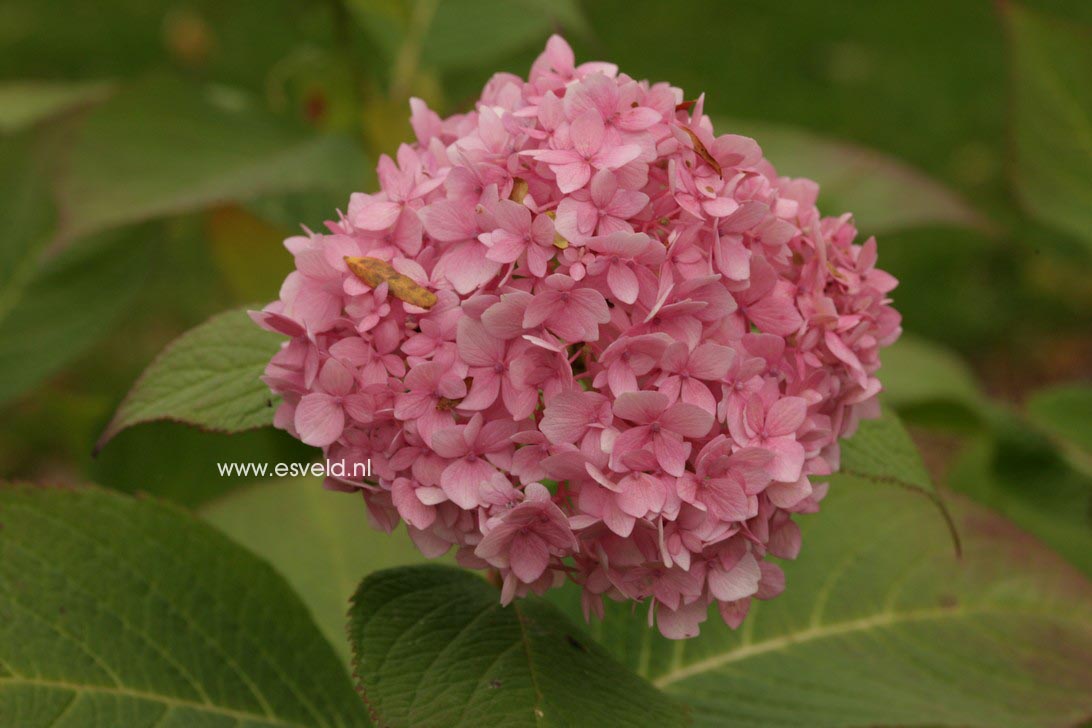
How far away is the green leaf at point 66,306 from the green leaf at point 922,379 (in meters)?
1.62

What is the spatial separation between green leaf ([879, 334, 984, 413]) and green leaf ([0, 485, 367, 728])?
1.42m

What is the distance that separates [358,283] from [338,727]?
75 centimetres

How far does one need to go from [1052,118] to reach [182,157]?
5.77ft

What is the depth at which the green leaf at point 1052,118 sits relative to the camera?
7.36 feet

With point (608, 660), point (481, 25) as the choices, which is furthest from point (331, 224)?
point (481, 25)

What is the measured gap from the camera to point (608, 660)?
1.29m

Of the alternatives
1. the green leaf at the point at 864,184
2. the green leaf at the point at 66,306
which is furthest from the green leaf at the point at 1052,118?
the green leaf at the point at 66,306

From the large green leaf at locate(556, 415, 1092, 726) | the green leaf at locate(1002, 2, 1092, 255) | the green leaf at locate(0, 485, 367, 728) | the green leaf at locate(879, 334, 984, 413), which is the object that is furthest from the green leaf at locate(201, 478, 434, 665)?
the green leaf at locate(1002, 2, 1092, 255)

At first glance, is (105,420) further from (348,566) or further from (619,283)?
(619,283)

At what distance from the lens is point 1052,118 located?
228 cm

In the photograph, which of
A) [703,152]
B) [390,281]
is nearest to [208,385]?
[390,281]

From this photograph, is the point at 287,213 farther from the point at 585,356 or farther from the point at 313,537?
the point at 585,356

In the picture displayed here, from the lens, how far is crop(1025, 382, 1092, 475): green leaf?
7.06ft

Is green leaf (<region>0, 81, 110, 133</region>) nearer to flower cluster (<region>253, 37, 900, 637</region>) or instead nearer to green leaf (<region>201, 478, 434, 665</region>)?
green leaf (<region>201, 478, 434, 665</region>)
